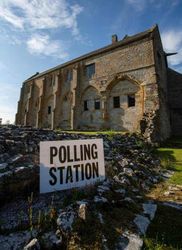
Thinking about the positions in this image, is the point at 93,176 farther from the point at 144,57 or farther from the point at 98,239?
the point at 144,57

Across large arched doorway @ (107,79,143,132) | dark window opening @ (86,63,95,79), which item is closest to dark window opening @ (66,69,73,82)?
dark window opening @ (86,63,95,79)

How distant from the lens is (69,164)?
383cm

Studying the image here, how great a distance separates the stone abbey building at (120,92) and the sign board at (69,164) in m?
11.0

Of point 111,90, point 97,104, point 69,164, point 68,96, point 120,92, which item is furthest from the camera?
point 68,96

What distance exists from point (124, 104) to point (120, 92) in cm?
153

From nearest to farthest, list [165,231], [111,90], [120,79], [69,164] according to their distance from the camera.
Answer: [165,231] < [69,164] < [120,79] < [111,90]

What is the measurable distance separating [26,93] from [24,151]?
32463 millimetres

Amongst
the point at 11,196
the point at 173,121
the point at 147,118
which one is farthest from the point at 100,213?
the point at 173,121

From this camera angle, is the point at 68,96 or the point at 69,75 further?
the point at 69,75

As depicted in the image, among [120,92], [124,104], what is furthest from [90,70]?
[124,104]

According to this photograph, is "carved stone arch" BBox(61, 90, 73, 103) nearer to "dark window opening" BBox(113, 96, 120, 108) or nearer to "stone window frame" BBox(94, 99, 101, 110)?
"stone window frame" BBox(94, 99, 101, 110)

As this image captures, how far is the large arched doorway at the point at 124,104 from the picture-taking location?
1845 cm

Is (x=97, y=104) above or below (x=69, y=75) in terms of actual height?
below

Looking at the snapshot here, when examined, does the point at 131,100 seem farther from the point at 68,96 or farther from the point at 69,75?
the point at 69,75
